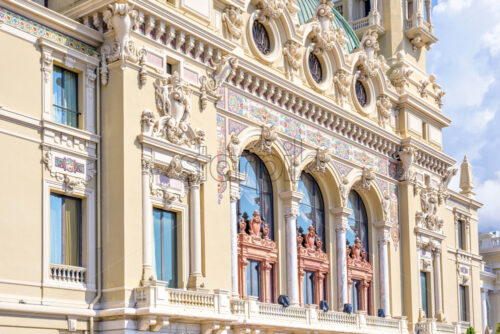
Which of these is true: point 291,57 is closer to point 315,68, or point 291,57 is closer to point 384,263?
point 315,68

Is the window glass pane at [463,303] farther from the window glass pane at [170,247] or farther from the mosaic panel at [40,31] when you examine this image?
the mosaic panel at [40,31]

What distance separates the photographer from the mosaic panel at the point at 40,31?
89.9 feet

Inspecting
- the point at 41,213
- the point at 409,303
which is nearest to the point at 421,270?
the point at 409,303

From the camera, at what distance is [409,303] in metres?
45.0

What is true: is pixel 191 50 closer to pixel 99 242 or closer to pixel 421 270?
pixel 99 242

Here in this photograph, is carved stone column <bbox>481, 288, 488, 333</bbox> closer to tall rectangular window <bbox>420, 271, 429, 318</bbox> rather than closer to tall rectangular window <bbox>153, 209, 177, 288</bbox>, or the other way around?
tall rectangular window <bbox>420, 271, 429, 318</bbox>

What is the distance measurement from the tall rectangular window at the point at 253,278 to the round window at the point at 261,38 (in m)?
8.88

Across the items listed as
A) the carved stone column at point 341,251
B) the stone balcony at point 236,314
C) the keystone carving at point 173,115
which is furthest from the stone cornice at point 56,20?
the carved stone column at point 341,251

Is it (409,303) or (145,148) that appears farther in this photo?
(409,303)

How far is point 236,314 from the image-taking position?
32.1m

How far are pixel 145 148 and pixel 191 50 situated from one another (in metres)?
4.75

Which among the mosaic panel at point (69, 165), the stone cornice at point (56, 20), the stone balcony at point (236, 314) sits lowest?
the stone balcony at point (236, 314)

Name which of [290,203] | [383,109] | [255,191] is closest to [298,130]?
[290,203]

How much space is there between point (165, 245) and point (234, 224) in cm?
447
